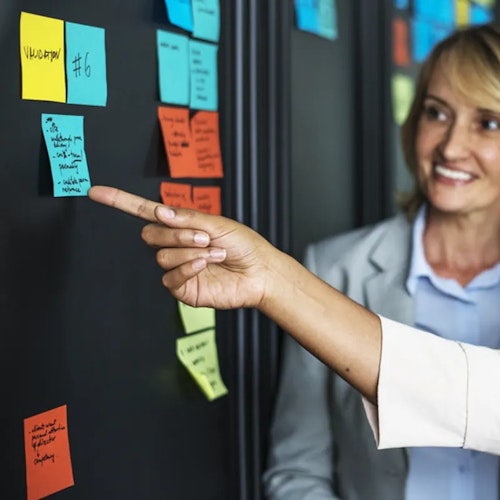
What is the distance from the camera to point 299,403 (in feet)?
6.07

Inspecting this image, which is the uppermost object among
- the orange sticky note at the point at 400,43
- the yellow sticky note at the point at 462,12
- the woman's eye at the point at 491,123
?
the yellow sticky note at the point at 462,12

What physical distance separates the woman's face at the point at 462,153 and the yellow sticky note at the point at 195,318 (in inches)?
20.5

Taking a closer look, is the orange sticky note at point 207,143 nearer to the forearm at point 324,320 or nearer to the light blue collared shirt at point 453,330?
the forearm at point 324,320

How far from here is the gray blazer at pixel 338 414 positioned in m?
1.81

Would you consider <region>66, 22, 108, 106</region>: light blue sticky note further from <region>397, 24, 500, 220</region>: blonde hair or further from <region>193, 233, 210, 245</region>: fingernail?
<region>397, 24, 500, 220</region>: blonde hair

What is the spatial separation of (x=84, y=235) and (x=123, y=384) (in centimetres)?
25

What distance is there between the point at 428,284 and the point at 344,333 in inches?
24.5

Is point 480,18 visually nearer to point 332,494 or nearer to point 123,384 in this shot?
point 332,494

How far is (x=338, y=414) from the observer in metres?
1.87

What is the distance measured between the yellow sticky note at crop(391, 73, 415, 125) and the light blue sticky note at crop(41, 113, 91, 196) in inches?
45.9

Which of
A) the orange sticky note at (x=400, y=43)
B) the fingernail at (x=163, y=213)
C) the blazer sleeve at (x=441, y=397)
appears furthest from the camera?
the orange sticky note at (x=400, y=43)

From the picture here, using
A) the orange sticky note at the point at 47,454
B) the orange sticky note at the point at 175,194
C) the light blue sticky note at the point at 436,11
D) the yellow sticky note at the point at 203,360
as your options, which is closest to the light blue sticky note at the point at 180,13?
the orange sticky note at the point at 175,194

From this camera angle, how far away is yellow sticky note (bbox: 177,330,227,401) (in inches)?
61.6

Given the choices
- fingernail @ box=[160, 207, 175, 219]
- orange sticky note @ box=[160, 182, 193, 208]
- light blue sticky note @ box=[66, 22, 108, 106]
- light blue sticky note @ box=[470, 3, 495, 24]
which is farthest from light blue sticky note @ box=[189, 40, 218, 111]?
light blue sticky note @ box=[470, 3, 495, 24]
